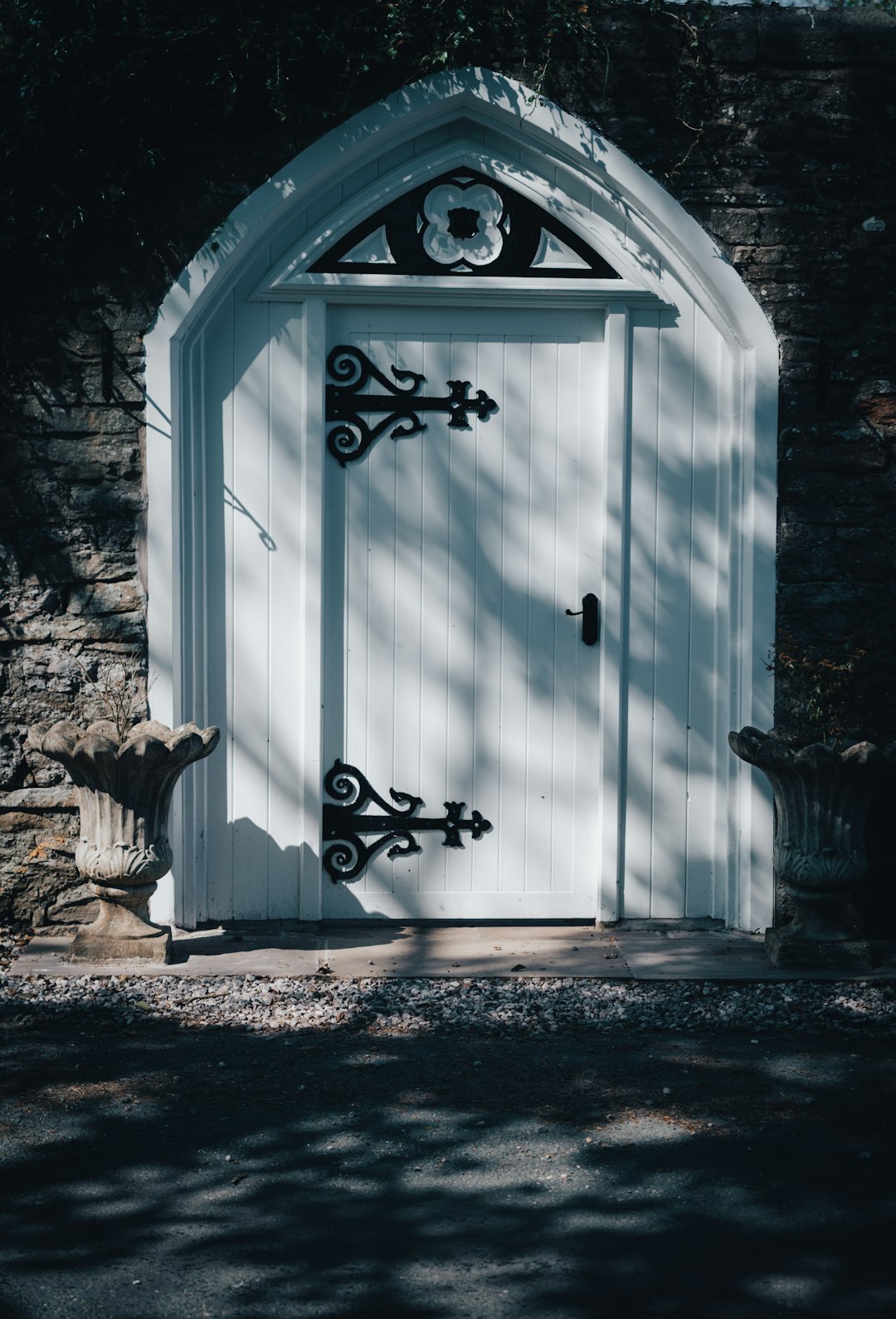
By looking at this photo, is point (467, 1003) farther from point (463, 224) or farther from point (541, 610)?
point (463, 224)

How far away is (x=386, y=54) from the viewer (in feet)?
15.9

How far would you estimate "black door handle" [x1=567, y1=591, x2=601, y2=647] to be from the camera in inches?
205

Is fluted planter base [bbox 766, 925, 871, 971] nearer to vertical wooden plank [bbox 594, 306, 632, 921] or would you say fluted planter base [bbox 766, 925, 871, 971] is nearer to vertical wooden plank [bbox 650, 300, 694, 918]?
vertical wooden plank [bbox 650, 300, 694, 918]

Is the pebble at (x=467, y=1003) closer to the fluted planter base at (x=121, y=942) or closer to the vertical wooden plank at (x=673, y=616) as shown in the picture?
the fluted planter base at (x=121, y=942)

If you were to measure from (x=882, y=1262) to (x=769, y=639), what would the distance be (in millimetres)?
2671

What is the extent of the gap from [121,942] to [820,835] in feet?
8.15

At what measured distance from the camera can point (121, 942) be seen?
15.5ft

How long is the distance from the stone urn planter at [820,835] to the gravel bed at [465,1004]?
20 cm

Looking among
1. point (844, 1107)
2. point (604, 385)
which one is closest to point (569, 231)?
point (604, 385)

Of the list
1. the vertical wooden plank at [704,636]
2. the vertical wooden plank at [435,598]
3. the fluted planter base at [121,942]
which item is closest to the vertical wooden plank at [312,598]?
the vertical wooden plank at [435,598]

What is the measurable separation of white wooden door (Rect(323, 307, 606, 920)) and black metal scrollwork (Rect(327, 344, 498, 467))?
1.2 inches

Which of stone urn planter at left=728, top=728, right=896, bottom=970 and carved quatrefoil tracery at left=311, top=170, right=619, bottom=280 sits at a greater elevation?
carved quatrefoil tracery at left=311, top=170, right=619, bottom=280

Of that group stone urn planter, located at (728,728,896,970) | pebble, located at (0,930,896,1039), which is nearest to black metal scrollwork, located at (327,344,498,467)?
stone urn planter, located at (728,728,896,970)

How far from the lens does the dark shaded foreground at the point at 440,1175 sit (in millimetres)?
2723
